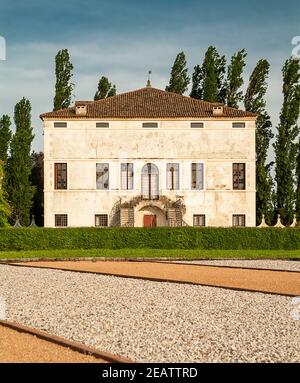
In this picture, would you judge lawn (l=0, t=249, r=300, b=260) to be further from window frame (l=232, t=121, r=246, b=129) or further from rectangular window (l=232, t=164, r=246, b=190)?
window frame (l=232, t=121, r=246, b=129)

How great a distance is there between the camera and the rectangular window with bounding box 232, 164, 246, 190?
4541 centimetres

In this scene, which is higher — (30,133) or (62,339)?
(30,133)

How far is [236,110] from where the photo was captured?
151 ft

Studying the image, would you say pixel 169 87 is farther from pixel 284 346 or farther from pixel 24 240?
pixel 284 346

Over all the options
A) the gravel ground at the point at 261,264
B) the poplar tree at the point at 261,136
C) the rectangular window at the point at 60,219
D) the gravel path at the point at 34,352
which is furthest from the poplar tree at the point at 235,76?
the gravel path at the point at 34,352

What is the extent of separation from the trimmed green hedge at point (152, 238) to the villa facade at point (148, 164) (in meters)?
13.0

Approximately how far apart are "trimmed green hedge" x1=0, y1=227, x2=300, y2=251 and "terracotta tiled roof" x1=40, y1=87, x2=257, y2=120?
49.0 ft

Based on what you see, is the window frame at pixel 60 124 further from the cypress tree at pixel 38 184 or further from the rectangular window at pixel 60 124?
the cypress tree at pixel 38 184

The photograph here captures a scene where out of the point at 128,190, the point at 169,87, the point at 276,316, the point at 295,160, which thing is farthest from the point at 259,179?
→ the point at 276,316

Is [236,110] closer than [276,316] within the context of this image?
No

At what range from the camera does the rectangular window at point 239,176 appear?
149 ft

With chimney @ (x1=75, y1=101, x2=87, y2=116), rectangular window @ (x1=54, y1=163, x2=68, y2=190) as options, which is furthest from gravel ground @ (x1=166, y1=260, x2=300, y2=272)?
chimney @ (x1=75, y1=101, x2=87, y2=116)
